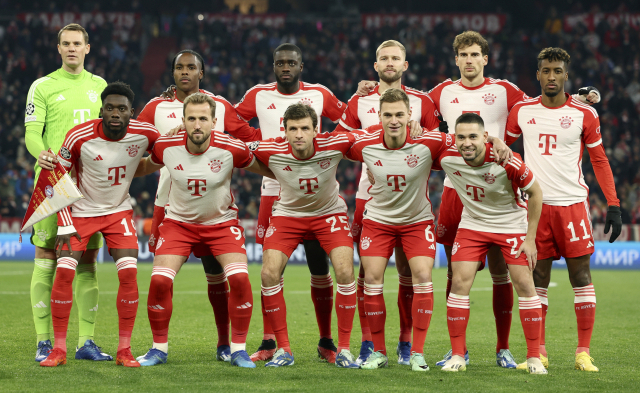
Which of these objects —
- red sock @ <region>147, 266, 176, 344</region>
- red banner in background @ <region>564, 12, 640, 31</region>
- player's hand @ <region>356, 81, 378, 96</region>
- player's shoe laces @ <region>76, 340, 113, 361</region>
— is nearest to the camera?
red sock @ <region>147, 266, 176, 344</region>

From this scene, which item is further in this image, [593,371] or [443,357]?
[443,357]

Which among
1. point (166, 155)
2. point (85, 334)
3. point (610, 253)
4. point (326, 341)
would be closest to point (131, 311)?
point (85, 334)

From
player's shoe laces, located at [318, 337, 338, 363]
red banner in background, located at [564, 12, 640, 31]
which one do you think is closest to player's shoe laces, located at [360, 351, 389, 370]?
player's shoe laces, located at [318, 337, 338, 363]

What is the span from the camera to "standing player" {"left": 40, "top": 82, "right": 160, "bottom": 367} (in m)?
5.91

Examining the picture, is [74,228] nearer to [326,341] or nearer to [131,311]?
[131,311]

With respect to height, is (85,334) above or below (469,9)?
below

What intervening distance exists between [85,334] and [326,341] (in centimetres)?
217

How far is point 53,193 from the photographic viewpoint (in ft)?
19.4

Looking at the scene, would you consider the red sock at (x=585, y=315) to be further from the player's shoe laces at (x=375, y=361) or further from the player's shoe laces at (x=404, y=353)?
the player's shoe laces at (x=375, y=361)

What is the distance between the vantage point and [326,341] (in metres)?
6.51

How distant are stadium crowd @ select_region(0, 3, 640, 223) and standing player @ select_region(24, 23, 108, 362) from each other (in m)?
13.7

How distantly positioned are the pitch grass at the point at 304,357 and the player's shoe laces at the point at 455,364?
8 centimetres

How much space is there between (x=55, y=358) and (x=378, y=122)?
354 cm

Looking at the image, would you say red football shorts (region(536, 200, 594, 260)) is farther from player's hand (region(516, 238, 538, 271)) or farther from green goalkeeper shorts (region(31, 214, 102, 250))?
green goalkeeper shorts (region(31, 214, 102, 250))
